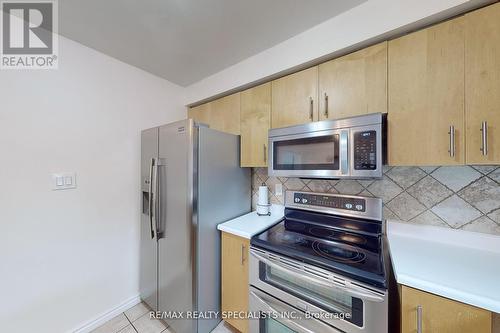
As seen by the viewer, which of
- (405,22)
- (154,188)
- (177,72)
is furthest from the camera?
(177,72)

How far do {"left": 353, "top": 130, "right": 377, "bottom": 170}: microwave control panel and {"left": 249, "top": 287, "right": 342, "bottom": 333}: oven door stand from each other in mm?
874

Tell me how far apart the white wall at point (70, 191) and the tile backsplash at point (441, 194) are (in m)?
2.08

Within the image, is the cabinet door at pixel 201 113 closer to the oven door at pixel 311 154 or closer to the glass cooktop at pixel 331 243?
the oven door at pixel 311 154

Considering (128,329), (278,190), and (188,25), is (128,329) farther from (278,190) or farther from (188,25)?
(188,25)

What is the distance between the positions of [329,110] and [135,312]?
242cm

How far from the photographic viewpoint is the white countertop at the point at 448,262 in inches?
27.6

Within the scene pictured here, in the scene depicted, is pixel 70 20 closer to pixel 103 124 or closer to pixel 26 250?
pixel 103 124

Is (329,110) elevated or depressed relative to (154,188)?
elevated

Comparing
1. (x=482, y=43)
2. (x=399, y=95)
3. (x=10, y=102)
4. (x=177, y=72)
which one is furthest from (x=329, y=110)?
(x=10, y=102)

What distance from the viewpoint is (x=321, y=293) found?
1011 millimetres

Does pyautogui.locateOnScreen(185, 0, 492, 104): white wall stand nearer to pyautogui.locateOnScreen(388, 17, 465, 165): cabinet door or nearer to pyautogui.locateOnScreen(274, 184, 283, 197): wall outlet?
pyautogui.locateOnScreen(388, 17, 465, 165): cabinet door

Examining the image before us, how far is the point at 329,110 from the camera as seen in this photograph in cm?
126

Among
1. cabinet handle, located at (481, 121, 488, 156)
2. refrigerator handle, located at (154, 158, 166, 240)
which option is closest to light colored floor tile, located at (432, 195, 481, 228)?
cabinet handle, located at (481, 121, 488, 156)

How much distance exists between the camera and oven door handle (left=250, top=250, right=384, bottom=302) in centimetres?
82
